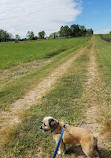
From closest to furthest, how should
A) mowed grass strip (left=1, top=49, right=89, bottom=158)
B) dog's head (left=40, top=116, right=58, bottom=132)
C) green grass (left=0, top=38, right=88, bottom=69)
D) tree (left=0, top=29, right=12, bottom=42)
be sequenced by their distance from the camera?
dog's head (left=40, top=116, right=58, bottom=132) → mowed grass strip (left=1, top=49, right=89, bottom=158) → green grass (left=0, top=38, right=88, bottom=69) → tree (left=0, top=29, right=12, bottom=42)

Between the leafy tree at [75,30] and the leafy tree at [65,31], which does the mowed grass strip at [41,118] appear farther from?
the leafy tree at [75,30]

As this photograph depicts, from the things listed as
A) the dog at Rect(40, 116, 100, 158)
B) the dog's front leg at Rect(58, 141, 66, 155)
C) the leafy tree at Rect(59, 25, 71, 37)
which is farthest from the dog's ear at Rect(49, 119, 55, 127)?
the leafy tree at Rect(59, 25, 71, 37)

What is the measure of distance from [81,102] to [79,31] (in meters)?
138

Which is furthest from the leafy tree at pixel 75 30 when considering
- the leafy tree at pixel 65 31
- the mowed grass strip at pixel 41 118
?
the mowed grass strip at pixel 41 118

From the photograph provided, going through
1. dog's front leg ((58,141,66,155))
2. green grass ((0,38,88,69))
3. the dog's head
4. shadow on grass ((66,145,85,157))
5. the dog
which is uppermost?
green grass ((0,38,88,69))

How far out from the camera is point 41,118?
544 cm

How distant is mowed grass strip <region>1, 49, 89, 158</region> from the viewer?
13.2 feet

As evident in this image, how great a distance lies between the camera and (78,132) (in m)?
→ 3.54

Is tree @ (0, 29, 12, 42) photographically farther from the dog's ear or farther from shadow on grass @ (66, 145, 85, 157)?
shadow on grass @ (66, 145, 85, 157)

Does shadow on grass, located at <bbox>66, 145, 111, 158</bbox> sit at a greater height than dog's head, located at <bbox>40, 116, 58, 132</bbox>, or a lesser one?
lesser

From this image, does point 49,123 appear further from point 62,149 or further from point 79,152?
point 79,152

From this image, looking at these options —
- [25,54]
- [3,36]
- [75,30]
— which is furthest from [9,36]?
[25,54]

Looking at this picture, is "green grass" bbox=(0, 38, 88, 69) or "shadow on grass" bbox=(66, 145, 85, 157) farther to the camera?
"green grass" bbox=(0, 38, 88, 69)

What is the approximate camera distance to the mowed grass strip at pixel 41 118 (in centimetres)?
402
